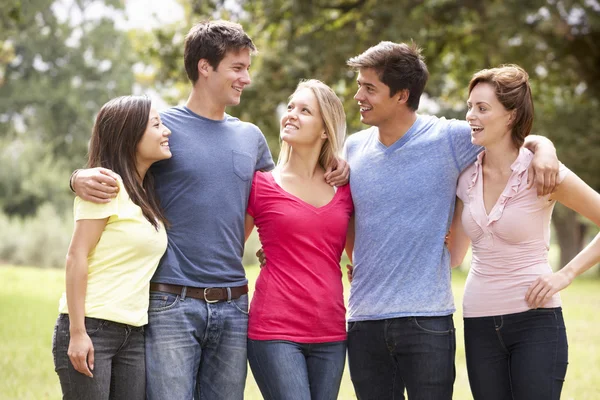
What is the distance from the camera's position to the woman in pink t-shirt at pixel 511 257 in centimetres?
382

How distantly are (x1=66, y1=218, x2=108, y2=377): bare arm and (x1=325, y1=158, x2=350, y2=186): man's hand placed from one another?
120 centimetres

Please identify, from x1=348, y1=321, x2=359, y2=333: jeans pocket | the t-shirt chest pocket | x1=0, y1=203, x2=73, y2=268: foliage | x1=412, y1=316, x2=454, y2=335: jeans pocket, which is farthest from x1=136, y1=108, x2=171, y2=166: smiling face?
x1=0, y1=203, x2=73, y2=268: foliage

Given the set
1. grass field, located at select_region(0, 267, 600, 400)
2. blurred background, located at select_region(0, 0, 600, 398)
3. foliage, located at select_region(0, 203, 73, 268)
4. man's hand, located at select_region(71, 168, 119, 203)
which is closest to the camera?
man's hand, located at select_region(71, 168, 119, 203)

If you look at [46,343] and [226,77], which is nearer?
[226,77]

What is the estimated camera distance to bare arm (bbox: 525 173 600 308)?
3836 mm

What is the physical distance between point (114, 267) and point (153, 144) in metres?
0.62

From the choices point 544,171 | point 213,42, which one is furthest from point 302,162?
point 544,171

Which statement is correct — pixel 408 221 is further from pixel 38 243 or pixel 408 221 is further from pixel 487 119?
pixel 38 243

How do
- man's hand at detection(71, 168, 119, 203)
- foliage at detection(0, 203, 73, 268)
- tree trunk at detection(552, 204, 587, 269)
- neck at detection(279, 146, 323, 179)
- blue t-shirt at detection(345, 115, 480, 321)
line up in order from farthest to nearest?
tree trunk at detection(552, 204, 587, 269) → foliage at detection(0, 203, 73, 268) → neck at detection(279, 146, 323, 179) → blue t-shirt at detection(345, 115, 480, 321) → man's hand at detection(71, 168, 119, 203)

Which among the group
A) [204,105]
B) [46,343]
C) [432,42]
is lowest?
[46,343]

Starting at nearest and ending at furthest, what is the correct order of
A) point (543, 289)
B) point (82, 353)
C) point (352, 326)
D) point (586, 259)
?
point (82, 353), point (543, 289), point (586, 259), point (352, 326)

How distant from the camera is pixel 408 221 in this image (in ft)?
13.5

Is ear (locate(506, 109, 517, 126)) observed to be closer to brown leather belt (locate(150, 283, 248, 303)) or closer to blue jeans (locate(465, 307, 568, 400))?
blue jeans (locate(465, 307, 568, 400))

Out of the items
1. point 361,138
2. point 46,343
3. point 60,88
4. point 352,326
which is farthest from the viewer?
point 60,88
